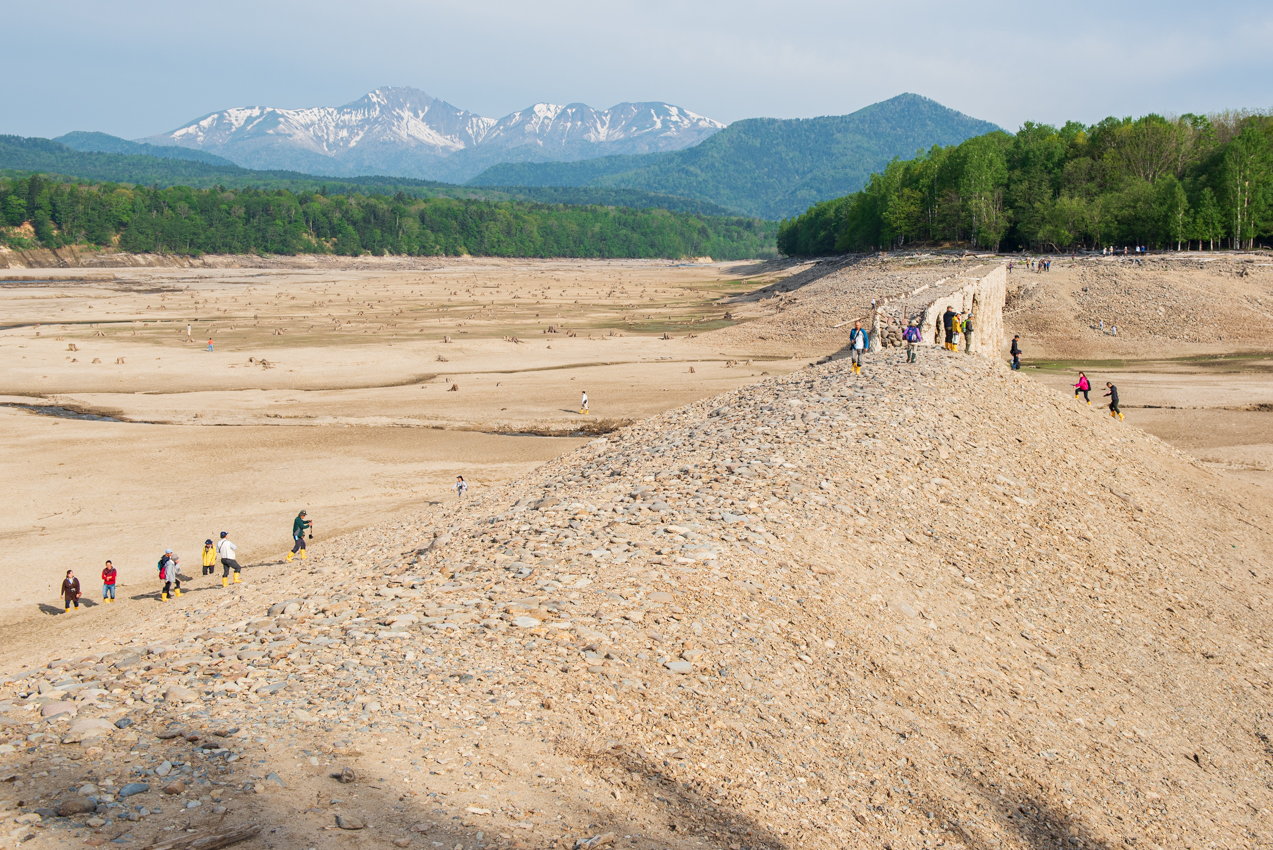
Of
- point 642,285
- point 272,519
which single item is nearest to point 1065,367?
point 272,519

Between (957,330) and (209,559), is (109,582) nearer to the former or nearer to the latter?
(209,559)

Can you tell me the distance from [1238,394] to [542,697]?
152ft

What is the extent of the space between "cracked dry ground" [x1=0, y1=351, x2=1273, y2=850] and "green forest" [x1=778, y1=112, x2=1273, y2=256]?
74288 millimetres

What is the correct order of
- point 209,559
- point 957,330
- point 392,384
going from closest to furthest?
point 209,559
point 957,330
point 392,384

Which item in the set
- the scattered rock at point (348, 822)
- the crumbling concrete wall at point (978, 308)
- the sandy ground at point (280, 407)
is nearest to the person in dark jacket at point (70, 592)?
the sandy ground at point (280, 407)

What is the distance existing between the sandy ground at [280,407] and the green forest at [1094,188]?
34.1 metres

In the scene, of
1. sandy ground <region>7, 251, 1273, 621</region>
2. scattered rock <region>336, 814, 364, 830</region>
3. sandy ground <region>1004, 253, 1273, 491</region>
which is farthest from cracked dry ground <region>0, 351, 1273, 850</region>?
sandy ground <region>1004, 253, 1273, 491</region>

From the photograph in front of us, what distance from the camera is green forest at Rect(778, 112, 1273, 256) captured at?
77.9 meters

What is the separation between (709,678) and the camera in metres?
10.5

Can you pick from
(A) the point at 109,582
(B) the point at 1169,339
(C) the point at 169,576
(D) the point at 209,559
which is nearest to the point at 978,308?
(B) the point at 1169,339

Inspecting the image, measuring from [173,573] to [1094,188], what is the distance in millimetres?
99327

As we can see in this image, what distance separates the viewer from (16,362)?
55344 mm

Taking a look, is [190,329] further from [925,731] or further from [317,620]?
[925,731]

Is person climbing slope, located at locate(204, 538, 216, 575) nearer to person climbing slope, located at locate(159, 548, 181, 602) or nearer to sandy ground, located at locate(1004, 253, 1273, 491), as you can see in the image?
person climbing slope, located at locate(159, 548, 181, 602)
